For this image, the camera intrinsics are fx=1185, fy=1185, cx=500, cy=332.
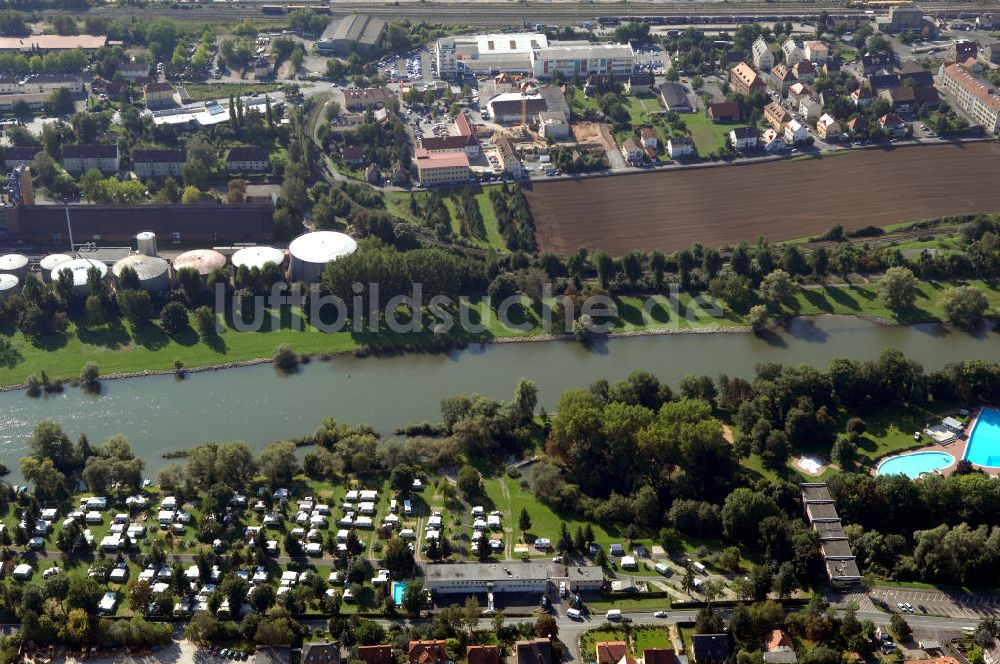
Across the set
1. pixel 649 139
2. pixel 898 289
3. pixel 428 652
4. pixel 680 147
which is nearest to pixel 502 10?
pixel 649 139

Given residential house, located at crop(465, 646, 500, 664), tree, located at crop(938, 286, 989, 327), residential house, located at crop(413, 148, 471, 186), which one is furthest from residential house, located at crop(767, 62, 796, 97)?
residential house, located at crop(465, 646, 500, 664)

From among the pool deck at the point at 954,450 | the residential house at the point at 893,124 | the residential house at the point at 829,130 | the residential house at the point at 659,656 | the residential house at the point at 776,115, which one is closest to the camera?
the residential house at the point at 659,656

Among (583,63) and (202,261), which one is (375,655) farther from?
(583,63)

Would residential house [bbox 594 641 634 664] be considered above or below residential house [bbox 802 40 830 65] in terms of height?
below

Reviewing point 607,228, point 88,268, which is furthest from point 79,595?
point 607,228

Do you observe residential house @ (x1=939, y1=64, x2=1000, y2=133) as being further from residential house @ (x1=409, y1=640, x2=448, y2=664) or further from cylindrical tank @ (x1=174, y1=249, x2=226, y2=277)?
residential house @ (x1=409, y1=640, x2=448, y2=664)

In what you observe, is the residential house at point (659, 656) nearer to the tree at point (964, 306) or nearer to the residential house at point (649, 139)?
the tree at point (964, 306)

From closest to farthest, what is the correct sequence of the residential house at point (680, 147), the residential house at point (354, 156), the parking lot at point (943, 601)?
the parking lot at point (943, 601) < the residential house at point (354, 156) < the residential house at point (680, 147)

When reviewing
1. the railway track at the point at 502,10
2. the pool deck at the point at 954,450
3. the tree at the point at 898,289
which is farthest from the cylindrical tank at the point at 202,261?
the railway track at the point at 502,10
